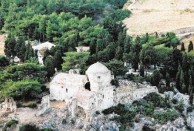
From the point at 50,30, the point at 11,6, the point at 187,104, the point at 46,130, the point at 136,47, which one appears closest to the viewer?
the point at 46,130

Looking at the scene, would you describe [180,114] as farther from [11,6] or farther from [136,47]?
[11,6]

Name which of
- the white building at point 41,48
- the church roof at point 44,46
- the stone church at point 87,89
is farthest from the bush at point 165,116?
the church roof at point 44,46

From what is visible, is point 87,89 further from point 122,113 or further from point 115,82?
point 122,113

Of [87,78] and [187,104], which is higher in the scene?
[87,78]

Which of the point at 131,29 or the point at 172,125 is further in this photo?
the point at 131,29

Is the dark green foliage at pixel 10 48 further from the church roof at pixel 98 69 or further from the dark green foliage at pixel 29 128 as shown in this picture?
the dark green foliage at pixel 29 128

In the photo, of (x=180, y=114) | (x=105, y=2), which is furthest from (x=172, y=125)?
(x=105, y=2)

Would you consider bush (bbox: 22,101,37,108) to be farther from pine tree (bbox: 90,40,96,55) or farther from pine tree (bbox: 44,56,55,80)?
pine tree (bbox: 90,40,96,55)

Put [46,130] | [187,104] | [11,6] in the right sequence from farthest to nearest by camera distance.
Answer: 1. [11,6]
2. [187,104]
3. [46,130]

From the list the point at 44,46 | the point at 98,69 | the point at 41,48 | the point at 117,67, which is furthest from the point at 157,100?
the point at 44,46
